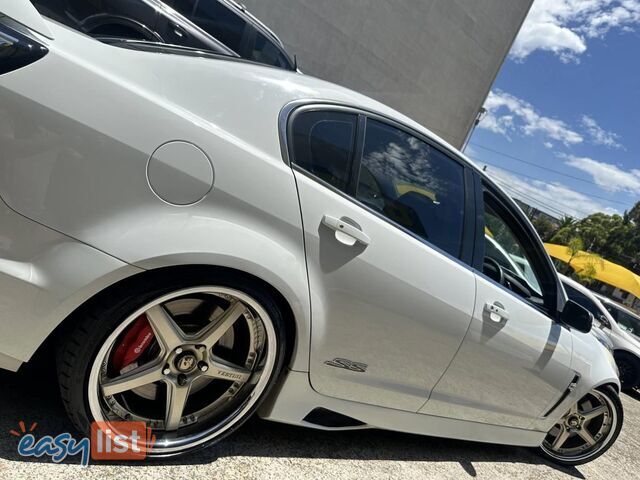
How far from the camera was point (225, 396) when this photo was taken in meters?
1.81

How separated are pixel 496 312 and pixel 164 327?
1.50 m

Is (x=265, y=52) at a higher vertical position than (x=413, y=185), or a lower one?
higher

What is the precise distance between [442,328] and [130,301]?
4.19ft

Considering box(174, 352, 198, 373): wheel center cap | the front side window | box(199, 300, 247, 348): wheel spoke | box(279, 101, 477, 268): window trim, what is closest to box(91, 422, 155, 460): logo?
box(174, 352, 198, 373): wheel center cap

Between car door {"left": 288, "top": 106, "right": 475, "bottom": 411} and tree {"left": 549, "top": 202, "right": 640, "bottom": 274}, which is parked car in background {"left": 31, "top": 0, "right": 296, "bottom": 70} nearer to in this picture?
car door {"left": 288, "top": 106, "right": 475, "bottom": 411}

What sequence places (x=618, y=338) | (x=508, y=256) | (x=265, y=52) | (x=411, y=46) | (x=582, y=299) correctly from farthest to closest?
(x=411, y=46)
(x=618, y=338)
(x=582, y=299)
(x=265, y=52)
(x=508, y=256)

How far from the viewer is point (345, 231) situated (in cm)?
171

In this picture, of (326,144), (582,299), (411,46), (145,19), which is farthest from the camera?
(411,46)

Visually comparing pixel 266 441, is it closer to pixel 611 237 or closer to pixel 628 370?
pixel 628 370

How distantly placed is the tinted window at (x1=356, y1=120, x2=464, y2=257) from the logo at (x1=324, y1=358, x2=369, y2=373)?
621mm

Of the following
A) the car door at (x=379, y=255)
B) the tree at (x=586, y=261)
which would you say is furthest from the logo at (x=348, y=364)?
the tree at (x=586, y=261)

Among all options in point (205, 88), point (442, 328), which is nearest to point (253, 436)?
point (442, 328)

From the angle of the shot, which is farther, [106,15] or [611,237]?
[611,237]

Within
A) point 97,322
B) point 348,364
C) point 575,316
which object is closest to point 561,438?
point 575,316
